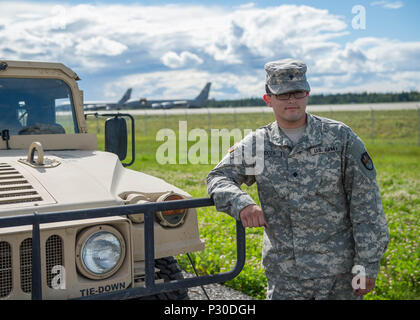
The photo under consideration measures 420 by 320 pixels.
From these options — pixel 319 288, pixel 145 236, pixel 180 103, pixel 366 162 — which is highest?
pixel 180 103

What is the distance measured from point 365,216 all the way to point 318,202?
26cm

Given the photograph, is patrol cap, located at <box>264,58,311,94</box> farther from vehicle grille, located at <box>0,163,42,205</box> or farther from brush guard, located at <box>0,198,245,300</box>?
vehicle grille, located at <box>0,163,42,205</box>

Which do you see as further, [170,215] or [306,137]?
[170,215]

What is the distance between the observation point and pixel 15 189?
3.13m

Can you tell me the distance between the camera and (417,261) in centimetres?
567

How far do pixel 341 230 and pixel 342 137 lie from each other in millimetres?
522

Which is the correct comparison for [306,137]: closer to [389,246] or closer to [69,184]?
[69,184]

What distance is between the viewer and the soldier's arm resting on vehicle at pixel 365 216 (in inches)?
107

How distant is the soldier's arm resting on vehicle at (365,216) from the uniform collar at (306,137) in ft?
0.63

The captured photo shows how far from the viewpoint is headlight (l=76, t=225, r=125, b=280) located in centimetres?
284

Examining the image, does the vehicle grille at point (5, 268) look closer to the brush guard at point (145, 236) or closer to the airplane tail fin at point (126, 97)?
the brush guard at point (145, 236)

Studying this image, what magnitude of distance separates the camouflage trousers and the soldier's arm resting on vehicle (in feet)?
0.30

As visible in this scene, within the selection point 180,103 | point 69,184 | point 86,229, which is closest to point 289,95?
point 86,229
